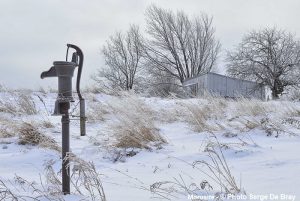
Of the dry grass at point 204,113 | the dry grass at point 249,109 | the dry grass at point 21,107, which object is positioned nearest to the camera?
the dry grass at point 204,113

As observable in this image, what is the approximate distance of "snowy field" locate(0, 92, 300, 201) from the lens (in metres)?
2.01

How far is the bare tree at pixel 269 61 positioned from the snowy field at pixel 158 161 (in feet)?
82.1

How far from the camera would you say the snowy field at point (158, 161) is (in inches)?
79.1

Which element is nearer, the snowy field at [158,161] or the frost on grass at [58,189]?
the frost on grass at [58,189]

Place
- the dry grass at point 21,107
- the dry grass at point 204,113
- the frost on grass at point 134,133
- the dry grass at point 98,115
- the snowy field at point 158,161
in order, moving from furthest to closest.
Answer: the dry grass at point 21,107
the dry grass at point 98,115
the dry grass at point 204,113
the frost on grass at point 134,133
the snowy field at point 158,161

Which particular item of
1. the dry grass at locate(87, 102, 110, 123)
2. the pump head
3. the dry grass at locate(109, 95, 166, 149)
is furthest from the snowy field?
the pump head

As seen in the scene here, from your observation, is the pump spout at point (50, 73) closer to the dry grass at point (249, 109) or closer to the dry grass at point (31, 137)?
the dry grass at point (31, 137)

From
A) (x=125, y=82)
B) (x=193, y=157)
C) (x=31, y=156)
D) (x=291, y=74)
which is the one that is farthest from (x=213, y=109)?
(x=125, y=82)

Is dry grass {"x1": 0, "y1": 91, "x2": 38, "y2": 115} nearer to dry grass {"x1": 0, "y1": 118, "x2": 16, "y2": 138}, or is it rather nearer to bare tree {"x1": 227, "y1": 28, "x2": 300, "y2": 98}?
dry grass {"x1": 0, "y1": 118, "x2": 16, "y2": 138}

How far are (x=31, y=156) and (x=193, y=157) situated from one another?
4.92ft

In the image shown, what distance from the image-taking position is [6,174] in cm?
278

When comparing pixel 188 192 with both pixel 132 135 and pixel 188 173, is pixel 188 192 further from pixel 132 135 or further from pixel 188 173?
pixel 132 135

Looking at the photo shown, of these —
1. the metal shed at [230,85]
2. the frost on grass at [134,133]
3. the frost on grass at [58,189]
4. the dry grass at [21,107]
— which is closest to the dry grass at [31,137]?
the frost on grass at [134,133]

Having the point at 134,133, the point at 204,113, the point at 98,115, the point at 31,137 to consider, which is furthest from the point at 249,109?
the point at 31,137
